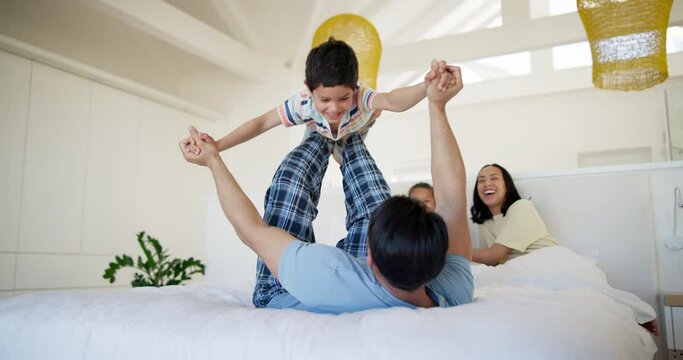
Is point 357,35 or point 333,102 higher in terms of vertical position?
point 357,35

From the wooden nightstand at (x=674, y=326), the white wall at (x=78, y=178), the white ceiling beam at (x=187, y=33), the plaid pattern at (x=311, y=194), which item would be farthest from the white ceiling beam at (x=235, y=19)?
the wooden nightstand at (x=674, y=326)

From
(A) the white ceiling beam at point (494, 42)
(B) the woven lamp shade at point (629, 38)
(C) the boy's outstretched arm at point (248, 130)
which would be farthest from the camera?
(A) the white ceiling beam at point (494, 42)

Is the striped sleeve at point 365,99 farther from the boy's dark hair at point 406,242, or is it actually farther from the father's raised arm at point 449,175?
the boy's dark hair at point 406,242

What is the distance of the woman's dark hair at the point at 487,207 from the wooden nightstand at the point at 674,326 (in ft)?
2.44

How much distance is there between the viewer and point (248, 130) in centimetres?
172

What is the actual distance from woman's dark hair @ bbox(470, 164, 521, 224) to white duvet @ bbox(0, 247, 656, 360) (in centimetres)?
124

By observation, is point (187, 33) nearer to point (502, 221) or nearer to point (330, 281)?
point (502, 221)

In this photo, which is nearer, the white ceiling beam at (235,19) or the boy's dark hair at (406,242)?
the boy's dark hair at (406,242)

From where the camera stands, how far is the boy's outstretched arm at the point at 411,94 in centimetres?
122

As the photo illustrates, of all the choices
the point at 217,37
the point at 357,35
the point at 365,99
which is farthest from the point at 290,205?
the point at 217,37

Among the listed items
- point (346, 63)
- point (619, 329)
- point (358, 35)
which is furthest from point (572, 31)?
point (619, 329)

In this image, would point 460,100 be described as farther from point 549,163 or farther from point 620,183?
point 620,183

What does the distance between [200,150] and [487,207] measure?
5.28ft

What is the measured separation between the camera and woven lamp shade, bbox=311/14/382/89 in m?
3.55
